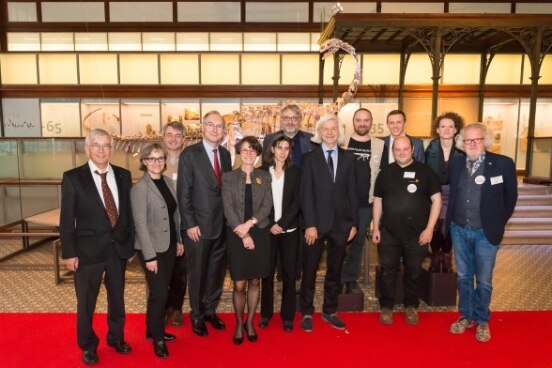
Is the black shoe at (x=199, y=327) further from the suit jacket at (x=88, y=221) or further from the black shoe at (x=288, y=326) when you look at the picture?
the suit jacket at (x=88, y=221)

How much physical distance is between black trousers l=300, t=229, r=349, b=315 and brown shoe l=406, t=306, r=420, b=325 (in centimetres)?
76

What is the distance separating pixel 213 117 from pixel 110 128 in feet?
36.8

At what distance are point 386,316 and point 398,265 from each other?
52cm

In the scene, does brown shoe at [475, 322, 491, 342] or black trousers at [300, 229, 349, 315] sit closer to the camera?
brown shoe at [475, 322, 491, 342]

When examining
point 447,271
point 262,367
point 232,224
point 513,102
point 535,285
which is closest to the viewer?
point 262,367

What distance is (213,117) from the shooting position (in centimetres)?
360

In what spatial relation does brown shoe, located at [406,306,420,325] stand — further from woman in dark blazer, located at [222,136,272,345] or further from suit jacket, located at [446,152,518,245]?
woman in dark blazer, located at [222,136,272,345]

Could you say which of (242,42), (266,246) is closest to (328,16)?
(242,42)

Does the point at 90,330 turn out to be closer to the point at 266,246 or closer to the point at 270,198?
the point at 266,246

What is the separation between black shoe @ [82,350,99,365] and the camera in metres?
3.26

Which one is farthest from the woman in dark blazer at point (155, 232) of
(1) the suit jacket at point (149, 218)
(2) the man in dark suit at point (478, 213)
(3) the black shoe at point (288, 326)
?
(2) the man in dark suit at point (478, 213)

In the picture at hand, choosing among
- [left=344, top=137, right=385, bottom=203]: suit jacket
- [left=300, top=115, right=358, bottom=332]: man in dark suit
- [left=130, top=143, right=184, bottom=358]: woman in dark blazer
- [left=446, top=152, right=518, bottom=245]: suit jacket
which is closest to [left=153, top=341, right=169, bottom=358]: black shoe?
[left=130, top=143, right=184, bottom=358]: woman in dark blazer

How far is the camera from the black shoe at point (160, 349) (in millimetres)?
3369

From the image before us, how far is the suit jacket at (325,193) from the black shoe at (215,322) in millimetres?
1248
